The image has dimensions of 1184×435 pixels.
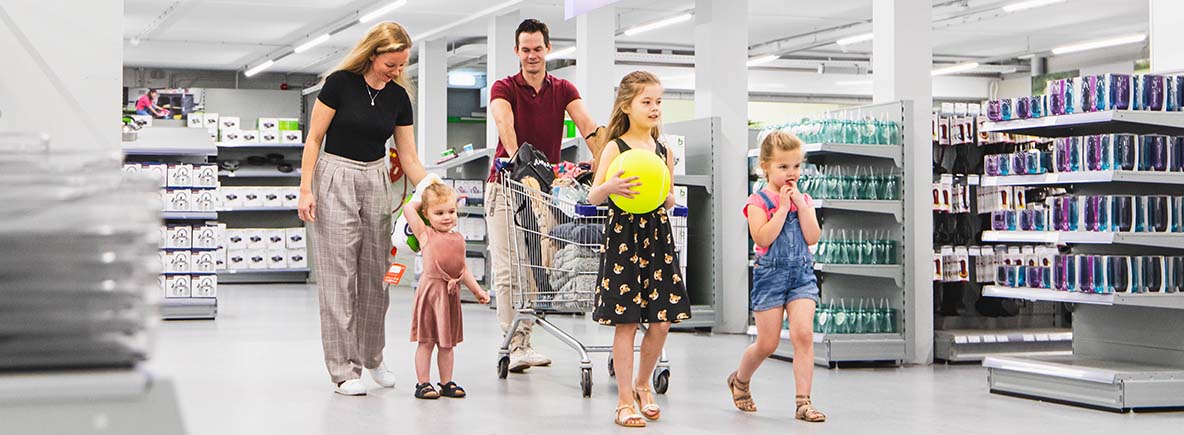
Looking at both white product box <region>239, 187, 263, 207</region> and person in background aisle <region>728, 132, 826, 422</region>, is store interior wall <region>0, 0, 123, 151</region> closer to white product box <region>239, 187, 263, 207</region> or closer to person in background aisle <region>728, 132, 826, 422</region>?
person in background aisle <region>728, 132, 826, 422</region>

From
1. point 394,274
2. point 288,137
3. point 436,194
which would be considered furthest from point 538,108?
point 288,137

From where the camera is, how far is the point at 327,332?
4809 millimetres

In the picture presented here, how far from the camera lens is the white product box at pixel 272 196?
51.6 feet

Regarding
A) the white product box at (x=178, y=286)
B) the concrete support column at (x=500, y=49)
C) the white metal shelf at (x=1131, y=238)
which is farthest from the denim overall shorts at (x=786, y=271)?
the concrete support column at (x=500, y=49)

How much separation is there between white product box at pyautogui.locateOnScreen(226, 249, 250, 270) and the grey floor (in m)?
8.36

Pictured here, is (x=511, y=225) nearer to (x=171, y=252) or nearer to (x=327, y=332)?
(x=327, y=332)

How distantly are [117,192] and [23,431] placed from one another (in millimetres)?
98

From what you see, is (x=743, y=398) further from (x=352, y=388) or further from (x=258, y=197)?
(x=258, y=197)

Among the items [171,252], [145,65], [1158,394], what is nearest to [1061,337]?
[1158,394]

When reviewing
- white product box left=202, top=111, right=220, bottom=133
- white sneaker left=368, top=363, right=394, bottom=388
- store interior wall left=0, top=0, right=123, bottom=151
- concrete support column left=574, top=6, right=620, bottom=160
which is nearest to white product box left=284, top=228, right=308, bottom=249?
white product box left=202, top=111, right=220, bottom=133

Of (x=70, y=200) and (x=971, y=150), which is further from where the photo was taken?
(x=971, y=150)

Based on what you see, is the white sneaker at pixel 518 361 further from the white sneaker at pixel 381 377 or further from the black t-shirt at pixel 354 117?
the black t-shirt at pixel 354 117

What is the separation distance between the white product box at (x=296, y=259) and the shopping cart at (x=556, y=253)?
11143mm

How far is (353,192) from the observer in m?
4.78
